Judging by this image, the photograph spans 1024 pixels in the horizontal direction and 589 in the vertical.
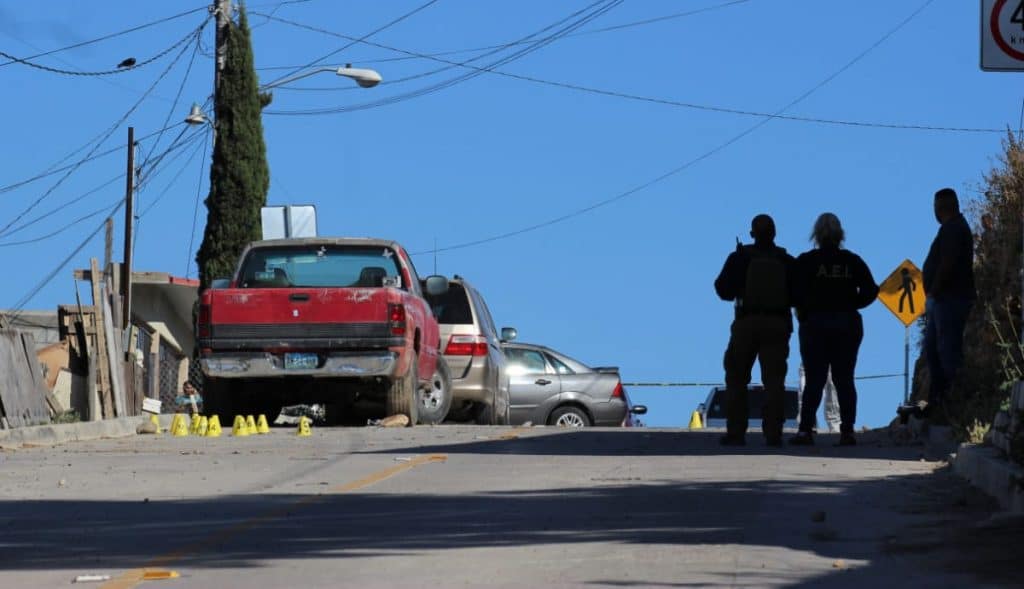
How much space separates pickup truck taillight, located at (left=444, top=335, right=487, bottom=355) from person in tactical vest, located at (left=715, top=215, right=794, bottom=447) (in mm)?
7865

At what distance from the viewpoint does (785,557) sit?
810cm

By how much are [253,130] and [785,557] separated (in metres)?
29.1

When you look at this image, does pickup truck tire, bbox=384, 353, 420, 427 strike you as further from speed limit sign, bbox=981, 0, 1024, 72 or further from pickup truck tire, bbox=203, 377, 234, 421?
speed limit sign, bbox=981, 0, 1024, 72

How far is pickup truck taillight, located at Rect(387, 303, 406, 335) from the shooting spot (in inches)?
817

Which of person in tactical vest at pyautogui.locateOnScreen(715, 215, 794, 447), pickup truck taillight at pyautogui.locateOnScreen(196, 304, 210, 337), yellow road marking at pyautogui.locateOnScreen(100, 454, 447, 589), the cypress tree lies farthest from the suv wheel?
yellow road marking at pyautogui.locateOnScreen(100, 454, 447, 589)

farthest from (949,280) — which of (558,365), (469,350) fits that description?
(558,365)

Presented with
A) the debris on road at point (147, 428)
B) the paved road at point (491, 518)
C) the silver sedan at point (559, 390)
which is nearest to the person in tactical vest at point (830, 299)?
the paved road at point (491, 518)

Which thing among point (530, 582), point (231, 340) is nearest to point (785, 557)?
point (530, 582)

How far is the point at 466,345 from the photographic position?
954 inches

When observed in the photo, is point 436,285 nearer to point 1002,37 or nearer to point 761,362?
point 761,362

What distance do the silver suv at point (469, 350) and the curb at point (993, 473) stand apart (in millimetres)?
11660

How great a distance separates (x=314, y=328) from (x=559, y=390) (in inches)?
260

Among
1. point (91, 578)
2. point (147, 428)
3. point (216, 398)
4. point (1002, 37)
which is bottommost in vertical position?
point (91, 578)

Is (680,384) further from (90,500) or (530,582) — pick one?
(530,582)
